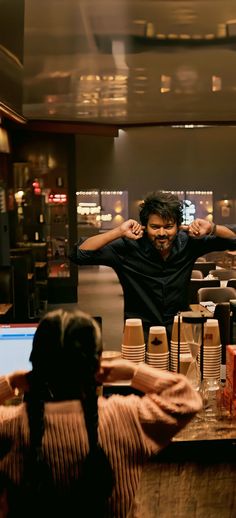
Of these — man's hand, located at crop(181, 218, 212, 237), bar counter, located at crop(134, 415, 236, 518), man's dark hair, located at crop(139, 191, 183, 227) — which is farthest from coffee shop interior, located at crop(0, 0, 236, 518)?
man's dark hair, located at crop(139, 191, 183, 227)

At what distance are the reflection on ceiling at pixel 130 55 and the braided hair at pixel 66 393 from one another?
2590mm

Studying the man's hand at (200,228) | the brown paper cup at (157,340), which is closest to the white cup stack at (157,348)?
the brown paper cup at (157,340)

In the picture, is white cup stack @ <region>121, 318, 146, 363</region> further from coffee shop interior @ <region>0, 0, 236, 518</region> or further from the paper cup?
coffee shop interior @ <region>0, 0, 236, 518</region>

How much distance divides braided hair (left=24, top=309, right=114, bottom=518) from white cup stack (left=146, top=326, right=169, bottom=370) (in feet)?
2.94

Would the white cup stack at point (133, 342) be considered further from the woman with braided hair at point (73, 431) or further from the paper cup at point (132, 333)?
the woman with braided hair at point (73, 431)

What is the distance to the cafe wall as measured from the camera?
13102mm

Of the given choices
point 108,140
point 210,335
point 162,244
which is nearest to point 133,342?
point 210,335

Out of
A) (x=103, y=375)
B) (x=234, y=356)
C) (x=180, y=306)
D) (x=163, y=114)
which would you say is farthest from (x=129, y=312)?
(x=163, y=114)

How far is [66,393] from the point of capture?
1.20 meters

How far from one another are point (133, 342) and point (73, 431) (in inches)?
36.4

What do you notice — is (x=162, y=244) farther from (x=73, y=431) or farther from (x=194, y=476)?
(x=73, y=431)

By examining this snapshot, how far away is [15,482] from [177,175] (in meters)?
12.4

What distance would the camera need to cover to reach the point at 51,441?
3.97 ft

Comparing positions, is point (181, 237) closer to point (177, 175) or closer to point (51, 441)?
point (51, 441)
